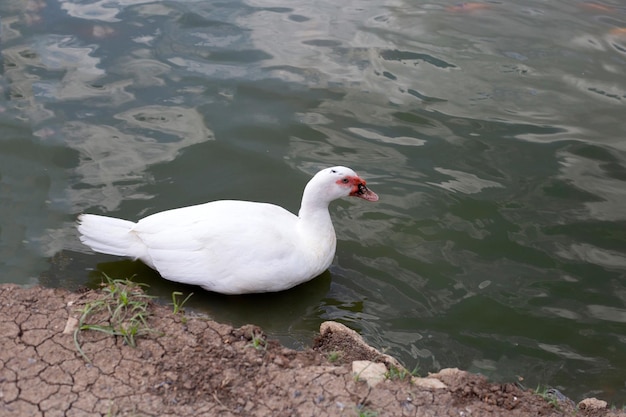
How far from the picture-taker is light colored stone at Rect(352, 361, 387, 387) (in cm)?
404

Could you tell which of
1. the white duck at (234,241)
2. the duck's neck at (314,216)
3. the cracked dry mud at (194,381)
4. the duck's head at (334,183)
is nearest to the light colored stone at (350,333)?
the cracked dry mud at (194,381)

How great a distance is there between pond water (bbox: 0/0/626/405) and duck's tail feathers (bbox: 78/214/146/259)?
0.28 metres

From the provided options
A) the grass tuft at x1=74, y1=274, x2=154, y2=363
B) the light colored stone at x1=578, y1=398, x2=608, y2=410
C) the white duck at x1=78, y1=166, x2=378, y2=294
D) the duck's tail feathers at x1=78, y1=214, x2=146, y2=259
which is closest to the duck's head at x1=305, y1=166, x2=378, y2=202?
the white duck at x1=78, y1=166, x2=378, y2=294

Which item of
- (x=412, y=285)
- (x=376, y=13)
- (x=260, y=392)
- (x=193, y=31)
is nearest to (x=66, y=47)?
(x=193, y=31)

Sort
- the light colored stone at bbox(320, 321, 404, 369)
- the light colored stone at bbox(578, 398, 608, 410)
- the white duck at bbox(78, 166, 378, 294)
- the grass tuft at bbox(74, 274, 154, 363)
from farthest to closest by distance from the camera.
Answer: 1. the white duck at bbox(78, 166, 378, 294)
2. the light colored stone at bbox(320, 321, 404, 369)
3. the light colored stone at bbox(578, 398, 608, 410)
4. the grass tuft at bbox(74, 274, 154, 363)

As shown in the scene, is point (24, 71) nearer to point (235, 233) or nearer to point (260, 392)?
point (235, 233)

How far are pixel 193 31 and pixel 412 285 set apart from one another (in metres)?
4.33

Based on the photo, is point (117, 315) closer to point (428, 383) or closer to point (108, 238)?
point (108, 238)

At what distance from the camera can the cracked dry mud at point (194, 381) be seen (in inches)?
149

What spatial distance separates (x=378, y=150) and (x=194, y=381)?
3.51 metres

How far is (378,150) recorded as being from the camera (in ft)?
22.8

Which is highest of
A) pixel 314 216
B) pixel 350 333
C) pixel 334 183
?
pixel 334 183

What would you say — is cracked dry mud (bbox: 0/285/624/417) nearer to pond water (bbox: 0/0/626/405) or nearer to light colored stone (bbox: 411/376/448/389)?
light colored stone (bbox: 411/376/448/389)

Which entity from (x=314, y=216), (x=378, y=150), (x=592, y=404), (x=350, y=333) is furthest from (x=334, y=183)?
(x=592, y=404)
